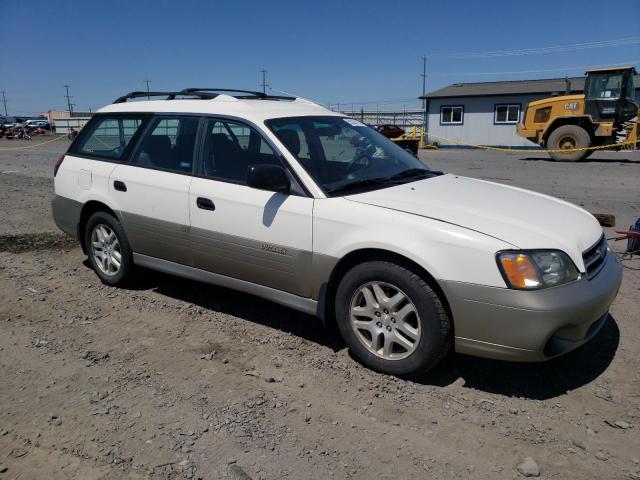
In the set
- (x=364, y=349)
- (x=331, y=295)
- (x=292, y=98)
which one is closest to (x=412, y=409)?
(x=364, y=349)

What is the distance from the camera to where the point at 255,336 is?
4.16m

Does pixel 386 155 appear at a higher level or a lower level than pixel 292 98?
lower

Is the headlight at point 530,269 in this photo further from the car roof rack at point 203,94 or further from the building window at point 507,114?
the building window at point 507,114

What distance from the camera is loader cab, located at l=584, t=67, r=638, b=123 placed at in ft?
61.3

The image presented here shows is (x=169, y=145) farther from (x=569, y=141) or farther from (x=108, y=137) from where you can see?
(x=569, y=141)

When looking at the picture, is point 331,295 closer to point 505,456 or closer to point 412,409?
point 412,409

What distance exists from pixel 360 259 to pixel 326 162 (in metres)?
0.94

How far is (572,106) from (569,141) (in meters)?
1.34

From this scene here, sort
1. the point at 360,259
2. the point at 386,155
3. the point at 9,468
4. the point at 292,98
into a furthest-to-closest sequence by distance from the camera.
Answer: the point at 292,98 < the point at 386,155 < the point at 360,259 < the point at 9,468

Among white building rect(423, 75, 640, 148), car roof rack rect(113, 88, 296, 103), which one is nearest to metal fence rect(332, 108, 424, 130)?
white building rect(423, 75, 640, 148)

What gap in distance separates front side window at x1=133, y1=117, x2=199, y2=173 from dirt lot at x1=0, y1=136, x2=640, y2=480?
1218mm

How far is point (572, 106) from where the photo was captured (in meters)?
19.7

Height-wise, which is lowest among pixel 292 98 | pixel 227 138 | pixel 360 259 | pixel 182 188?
pixel 360 259

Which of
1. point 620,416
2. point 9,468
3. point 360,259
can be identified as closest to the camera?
point 9,468
